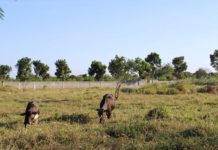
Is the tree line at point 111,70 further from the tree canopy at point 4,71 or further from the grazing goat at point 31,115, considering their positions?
the grazing goat at point 31,115

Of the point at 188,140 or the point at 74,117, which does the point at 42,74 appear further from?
the point at 188,140

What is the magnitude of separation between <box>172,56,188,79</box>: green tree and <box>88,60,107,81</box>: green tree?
15704 millimetres

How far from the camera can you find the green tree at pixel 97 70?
75.4 meters

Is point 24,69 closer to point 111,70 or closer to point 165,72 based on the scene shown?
point 111,70

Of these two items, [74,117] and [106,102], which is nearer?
[74,117]

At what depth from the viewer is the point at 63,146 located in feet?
34.0

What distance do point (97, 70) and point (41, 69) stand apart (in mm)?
9528

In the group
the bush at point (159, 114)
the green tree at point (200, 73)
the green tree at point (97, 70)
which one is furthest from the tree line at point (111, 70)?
the bush at point (159, 114)

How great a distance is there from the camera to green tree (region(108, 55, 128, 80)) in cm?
5092

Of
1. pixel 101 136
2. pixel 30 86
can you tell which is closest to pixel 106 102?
pixel 101 136

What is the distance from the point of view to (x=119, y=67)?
5753 cm

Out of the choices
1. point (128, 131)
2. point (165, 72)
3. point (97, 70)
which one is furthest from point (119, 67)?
point (128, 131)

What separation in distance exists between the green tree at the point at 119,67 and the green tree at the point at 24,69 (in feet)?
39.5

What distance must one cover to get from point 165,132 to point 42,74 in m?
64.9
